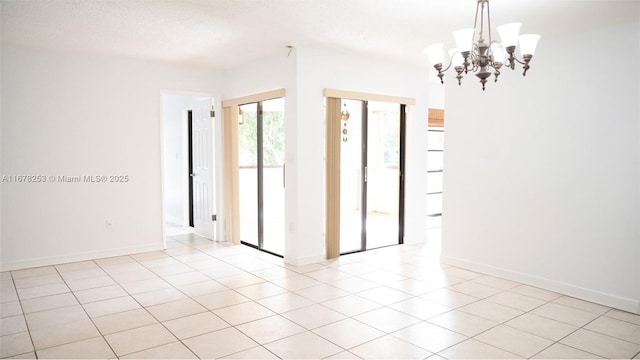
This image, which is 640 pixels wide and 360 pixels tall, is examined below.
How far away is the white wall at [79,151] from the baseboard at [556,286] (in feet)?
12.7

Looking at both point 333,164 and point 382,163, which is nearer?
point 333,164

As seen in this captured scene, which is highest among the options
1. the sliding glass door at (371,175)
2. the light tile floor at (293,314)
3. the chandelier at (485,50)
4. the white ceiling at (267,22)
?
the white ceiling at (267,22)

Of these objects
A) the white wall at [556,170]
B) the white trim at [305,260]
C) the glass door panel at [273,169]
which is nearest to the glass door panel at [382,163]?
the glass door panel at [273,169]

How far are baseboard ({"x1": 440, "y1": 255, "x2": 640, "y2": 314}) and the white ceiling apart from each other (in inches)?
90.1

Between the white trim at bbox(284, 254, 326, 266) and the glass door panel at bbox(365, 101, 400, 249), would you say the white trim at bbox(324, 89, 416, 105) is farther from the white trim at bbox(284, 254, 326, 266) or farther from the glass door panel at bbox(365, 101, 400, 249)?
the glass door panel at bbox(365, 101, 400, 249)

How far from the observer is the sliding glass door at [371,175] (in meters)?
5.61

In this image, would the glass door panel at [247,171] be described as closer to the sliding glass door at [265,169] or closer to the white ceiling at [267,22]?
the sliding glass door at [265,169]

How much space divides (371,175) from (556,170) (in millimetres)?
4841

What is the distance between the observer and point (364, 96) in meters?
5.23

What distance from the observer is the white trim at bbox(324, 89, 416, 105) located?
16.1 ft

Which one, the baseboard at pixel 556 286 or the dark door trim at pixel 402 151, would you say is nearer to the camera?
the baseboard at pixel 556 286

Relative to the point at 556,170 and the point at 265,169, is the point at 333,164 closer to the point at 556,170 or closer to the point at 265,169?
the point at 556,170

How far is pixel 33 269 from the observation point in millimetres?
4715

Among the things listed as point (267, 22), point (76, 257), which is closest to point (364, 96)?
point (267, 22)
